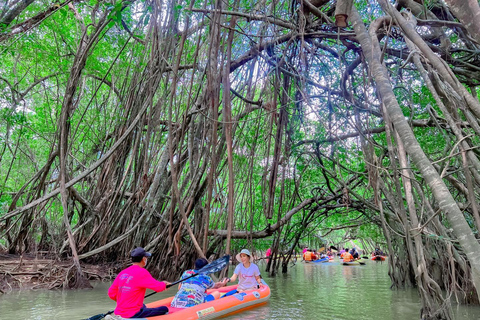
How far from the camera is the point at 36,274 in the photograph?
562 cm

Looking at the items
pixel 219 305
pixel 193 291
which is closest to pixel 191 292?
pixel 193 291

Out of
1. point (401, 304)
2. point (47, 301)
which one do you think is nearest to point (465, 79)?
point (401, 304)

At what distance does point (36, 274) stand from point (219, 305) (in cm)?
317

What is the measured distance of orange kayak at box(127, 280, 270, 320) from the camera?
3689 mm

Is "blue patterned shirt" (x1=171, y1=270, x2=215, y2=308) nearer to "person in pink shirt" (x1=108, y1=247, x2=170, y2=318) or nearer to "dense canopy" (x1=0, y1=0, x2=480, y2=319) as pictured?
"dense canopy" (x1=0, y1=0, x2=480, y2=319)

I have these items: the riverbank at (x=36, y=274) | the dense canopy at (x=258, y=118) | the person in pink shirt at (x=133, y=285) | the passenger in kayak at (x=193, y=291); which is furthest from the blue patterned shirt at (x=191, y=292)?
the riverbank at (x=36, y=274)

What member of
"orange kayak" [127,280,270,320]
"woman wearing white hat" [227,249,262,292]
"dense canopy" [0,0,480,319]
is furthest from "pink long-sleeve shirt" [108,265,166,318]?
"woman wearing white hat" [227,249,262,292]

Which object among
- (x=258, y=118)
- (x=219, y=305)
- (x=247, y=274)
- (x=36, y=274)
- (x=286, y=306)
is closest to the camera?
(x=219, y=305)

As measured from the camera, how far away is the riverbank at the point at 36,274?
5395 mm

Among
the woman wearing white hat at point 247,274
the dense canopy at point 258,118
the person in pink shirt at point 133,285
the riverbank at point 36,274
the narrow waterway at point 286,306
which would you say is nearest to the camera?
the dense canopy at point 258,118

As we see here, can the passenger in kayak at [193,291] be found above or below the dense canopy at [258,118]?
below

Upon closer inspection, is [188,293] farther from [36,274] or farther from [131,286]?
[36,274]

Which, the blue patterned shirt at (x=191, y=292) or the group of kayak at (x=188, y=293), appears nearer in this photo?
the group of kayak at (x=188, y=293)

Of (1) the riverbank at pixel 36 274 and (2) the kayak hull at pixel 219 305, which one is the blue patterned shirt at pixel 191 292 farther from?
(1) the riverbank at pixel 36 274
